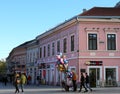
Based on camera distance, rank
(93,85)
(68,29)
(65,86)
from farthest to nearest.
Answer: (68,29)
(93,85)
(65,86)

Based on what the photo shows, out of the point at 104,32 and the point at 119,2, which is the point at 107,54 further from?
the point at 119,2

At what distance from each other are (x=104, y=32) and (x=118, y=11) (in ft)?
22.7

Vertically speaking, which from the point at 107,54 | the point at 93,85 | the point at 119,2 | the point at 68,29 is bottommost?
the point at 93,85

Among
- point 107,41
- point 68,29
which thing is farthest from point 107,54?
point 68,29

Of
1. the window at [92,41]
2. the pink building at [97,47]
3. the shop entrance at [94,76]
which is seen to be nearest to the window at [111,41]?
the pink building at [97,47]

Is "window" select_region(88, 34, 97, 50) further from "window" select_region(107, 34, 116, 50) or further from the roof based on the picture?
the roof

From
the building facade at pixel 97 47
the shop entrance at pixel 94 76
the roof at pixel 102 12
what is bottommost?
the shop entrance at pixel 94 76

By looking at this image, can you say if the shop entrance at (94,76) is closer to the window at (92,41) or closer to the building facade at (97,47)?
the building facade at (97,47)

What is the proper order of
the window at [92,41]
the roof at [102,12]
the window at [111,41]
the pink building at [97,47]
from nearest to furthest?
1. the pink building at [97,47]
2. the window at [92,41]
3. the window at [111,41]
4. the roof at [102,12]

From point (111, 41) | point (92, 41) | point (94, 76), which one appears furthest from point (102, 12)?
point (94, 76)

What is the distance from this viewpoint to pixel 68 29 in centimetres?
5028

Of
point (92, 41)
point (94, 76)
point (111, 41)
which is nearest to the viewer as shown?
point (94, 76)

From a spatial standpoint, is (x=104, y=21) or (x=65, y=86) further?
(x=104, y=21)

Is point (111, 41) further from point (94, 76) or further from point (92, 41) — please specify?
point (94, 76)
